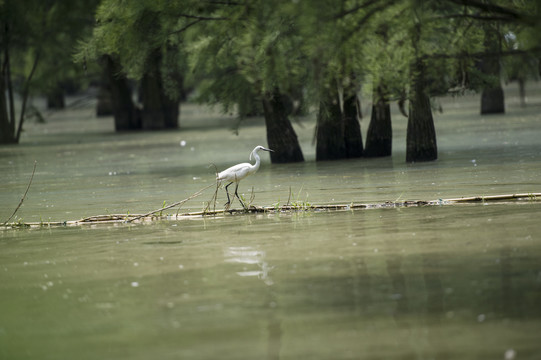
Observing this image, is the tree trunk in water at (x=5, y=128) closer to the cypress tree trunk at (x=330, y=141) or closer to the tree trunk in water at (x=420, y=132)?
the cypress tree trunk at (x=330, y=141)

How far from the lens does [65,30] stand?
131ft

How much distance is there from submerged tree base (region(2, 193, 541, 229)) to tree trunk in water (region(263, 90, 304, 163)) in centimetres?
910

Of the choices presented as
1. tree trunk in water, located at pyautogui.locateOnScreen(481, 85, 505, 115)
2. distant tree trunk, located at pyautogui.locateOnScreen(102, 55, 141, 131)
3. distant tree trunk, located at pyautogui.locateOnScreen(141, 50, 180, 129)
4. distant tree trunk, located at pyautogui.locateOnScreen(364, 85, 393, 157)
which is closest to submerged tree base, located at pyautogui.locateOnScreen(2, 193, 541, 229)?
distant tree trunk, located at pyautogui.locateOnScreen(364, 85, 393, 157)

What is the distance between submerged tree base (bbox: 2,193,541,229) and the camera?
14664 millimetres

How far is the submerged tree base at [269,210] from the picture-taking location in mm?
14664

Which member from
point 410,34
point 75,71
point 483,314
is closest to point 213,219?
point 410,34

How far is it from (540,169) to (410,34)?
805cm

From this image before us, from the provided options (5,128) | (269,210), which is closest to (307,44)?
(269,210)

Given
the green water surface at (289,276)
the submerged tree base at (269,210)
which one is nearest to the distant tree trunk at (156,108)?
the green water surface at (289,276)

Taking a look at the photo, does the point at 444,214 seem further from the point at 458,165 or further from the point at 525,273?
the point at 458,165

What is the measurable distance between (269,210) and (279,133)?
9.69 metres

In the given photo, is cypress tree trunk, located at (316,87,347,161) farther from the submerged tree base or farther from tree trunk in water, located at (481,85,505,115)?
Answer: tree trunk in water, located at (481,85,505,115)

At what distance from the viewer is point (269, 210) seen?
50.3 ft

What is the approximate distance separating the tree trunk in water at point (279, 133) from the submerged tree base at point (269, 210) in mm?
9096
